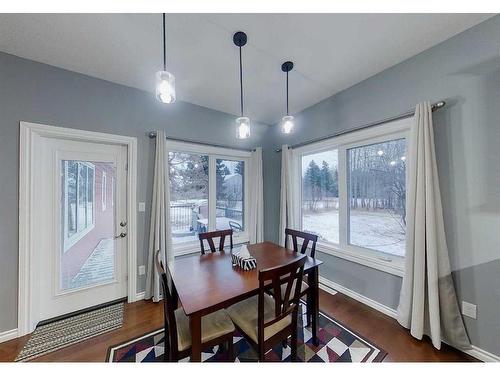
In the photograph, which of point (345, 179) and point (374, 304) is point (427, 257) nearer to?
point (374, 304)

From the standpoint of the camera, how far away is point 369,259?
2.39 metres

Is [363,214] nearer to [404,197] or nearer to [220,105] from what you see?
[404,197]

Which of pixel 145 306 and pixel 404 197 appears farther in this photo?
pixel 145 306

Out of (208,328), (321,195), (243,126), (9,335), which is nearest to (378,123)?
(321,195)

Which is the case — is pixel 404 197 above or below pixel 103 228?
above

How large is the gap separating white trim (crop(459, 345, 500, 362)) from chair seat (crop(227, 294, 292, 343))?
1481 millimetres

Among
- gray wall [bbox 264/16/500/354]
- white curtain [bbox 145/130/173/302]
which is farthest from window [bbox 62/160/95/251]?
gray wall [bbox 264/16/500/354]

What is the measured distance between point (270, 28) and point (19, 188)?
263cm

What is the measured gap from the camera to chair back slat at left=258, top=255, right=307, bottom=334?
4.32 feet

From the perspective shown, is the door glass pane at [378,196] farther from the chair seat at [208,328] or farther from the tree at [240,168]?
the chair seat at [208,328]

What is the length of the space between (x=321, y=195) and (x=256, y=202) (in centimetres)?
103

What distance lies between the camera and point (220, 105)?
3041 mm

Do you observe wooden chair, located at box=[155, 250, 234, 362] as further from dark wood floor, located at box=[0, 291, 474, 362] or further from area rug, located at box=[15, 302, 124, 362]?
area rug, located at box=[15, 302, 124, 362]
